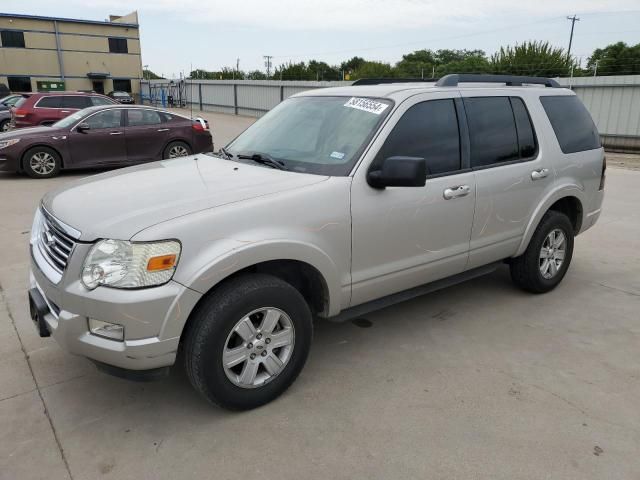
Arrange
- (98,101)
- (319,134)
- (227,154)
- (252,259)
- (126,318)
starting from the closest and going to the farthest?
(126,318)
(252,259)
(319,134)
(227,154)
(98,101)

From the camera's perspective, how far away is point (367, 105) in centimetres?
351

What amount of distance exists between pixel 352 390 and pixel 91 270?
Result: 65.5 inches

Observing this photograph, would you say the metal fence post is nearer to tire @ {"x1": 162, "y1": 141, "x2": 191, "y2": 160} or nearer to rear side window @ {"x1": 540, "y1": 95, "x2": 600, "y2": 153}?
tire @ {"x1": 162, "y1": 141, "x2": 191, "y2": 160}

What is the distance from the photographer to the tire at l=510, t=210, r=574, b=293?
4.46 metres

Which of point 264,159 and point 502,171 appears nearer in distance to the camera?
point 264,159

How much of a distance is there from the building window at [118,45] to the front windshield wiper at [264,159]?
181ft

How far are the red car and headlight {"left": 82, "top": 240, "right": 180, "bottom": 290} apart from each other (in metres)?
13.1

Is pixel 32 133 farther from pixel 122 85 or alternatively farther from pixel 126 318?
pixel 122 85

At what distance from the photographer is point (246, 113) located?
29.7 m

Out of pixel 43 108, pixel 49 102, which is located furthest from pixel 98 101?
pixel 43 108

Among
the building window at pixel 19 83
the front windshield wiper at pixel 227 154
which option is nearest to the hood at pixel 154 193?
the front windshield wiper at pixel 227 154

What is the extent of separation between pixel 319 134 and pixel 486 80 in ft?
5.32

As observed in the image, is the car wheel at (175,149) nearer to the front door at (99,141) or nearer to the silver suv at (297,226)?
the front door at (99,141)

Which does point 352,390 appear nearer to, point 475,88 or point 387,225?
point 387,225
